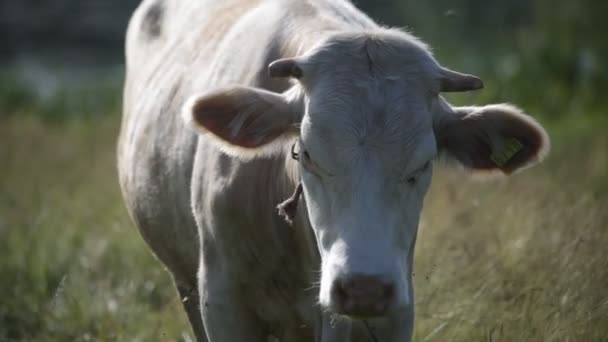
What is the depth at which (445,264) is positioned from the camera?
5418 mm

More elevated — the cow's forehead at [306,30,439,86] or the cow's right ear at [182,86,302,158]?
the cow's forehead at [306,30,439,86]

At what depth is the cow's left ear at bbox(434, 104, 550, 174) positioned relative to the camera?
3809 mm

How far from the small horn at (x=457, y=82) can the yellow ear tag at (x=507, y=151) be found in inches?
14.7

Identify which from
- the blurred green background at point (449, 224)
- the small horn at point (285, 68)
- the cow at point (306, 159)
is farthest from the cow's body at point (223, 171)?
the blurred green background at point (449, 224)

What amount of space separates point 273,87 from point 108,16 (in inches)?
781

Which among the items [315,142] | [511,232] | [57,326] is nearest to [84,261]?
[57,326]

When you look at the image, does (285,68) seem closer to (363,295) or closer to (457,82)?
(457,82)

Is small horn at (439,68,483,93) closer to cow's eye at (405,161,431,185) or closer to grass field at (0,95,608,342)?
cow's eye at (405,161,431,185)

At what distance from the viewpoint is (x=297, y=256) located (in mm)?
4004

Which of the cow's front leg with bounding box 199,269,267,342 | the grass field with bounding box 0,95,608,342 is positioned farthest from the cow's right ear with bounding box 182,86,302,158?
the grass field with bounding box 0,95,608,342

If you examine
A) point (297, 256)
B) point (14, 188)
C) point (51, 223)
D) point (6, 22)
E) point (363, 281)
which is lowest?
point (6, 22)

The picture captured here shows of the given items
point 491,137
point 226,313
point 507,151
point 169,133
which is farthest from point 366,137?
point 169,133

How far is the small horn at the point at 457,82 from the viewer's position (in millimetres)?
3609

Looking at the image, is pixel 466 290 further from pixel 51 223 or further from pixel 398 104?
pixel 51 223
